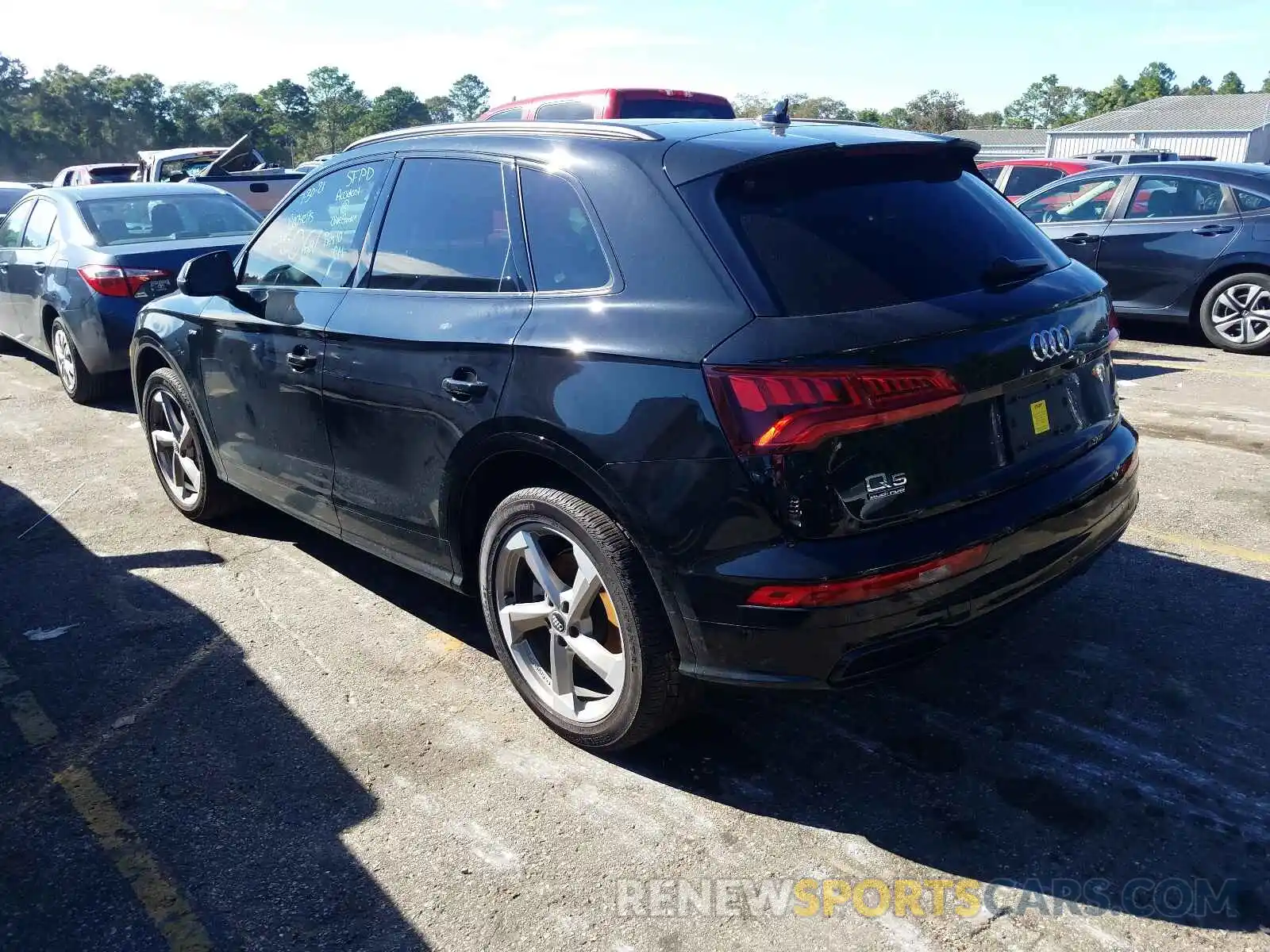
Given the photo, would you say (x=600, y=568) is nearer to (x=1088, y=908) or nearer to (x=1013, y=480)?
(x=1013, y=480)

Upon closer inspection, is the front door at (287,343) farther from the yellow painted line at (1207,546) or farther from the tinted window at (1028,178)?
the tinted window at (1028,178)

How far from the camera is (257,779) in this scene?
306 cm

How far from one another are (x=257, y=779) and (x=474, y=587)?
90 cm

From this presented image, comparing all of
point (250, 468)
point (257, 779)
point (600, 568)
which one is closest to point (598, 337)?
point (600, 568)

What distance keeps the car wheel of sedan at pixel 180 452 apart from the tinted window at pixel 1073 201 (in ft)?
25.6

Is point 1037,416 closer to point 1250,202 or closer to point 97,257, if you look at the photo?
point 97,257

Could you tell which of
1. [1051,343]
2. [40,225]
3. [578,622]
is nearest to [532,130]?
[578,622]

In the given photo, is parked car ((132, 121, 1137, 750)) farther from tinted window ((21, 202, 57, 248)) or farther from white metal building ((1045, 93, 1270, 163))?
white metal building ((1045, 93, 1270, 163))

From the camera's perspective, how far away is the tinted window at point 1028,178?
13.9m

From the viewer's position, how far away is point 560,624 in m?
3.09

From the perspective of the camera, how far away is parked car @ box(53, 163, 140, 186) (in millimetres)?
16734

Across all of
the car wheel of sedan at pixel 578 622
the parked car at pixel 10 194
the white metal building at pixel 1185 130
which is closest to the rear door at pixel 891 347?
the car wheel of sedan at pixel 578 622

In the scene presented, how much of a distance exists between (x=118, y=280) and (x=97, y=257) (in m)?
0.31

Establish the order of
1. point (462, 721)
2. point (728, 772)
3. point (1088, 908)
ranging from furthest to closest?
point (462, 721), point (728, 772), point (1088, 908)
